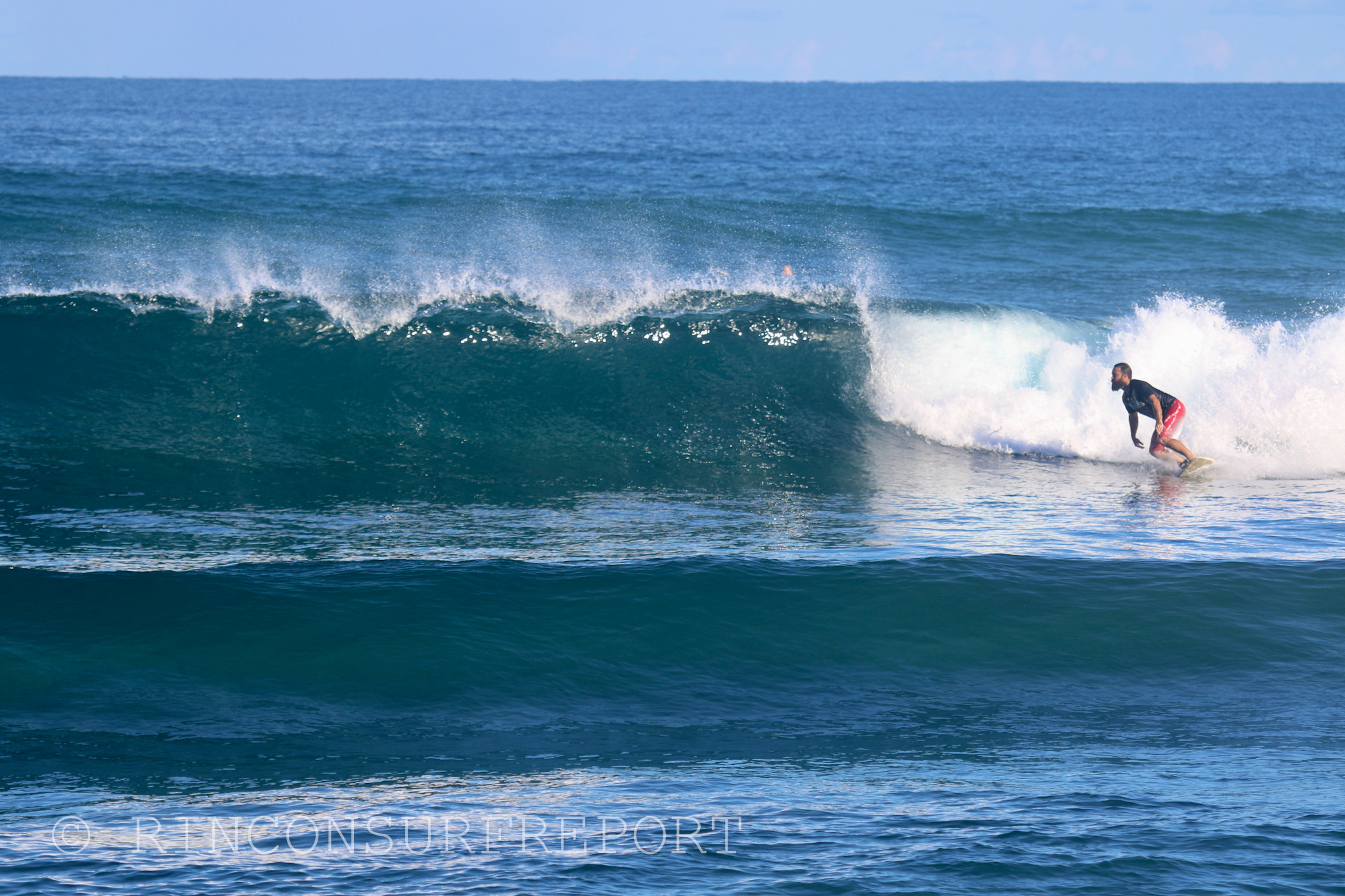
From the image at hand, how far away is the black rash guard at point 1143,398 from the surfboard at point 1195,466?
20.2 inches

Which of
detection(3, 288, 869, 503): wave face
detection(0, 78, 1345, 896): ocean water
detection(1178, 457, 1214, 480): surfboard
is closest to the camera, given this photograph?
detection(0, 78, 1345, 896): ocean water

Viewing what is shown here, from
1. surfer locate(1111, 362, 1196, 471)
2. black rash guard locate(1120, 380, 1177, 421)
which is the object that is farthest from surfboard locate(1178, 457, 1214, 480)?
→ black rash guard locate(1120, 380, 1177, 421)

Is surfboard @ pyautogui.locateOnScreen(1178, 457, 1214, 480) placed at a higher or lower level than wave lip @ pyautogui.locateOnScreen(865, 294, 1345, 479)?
lower

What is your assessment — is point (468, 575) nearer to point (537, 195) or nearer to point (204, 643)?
point (204, 643)

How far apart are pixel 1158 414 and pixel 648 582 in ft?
19.5

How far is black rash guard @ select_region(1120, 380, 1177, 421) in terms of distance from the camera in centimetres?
1046

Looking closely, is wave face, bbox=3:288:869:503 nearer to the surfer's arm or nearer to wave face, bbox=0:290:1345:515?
wave face, bbox=0:290:1345:515

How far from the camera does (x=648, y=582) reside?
707 centimetres

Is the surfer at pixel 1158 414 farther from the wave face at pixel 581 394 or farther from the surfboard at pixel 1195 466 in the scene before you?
the wave face at pixel 581 394

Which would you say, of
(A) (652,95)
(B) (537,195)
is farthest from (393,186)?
(A) (652,95)

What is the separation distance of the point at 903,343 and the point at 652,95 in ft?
424

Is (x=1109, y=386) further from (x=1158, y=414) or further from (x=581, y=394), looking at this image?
(x=581, y=394)

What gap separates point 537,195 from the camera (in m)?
29.9

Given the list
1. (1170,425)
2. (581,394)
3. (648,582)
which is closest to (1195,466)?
(1170,425)
